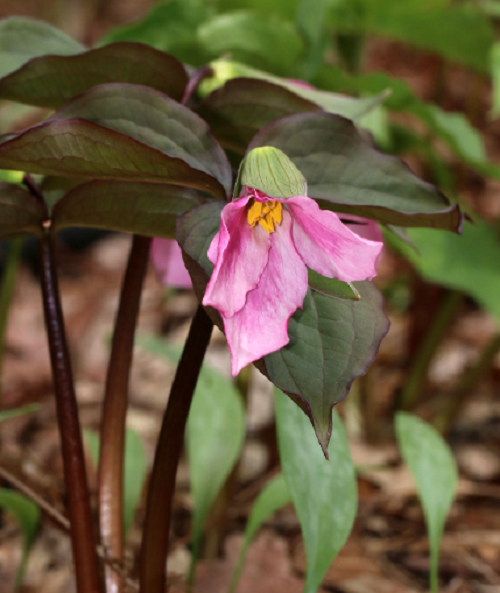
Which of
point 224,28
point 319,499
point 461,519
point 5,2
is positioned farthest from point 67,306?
point 5,2

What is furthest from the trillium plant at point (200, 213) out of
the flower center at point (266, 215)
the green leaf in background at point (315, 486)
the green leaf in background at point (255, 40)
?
the green leaf in background at point (255, 40)

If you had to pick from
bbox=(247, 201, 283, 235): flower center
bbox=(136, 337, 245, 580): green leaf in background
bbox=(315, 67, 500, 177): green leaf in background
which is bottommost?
bbox=(136, 337, 245, 580): green leaf in background

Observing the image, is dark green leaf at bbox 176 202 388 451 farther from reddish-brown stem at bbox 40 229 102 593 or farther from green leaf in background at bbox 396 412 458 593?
green leaf in background at bbox 396 412 458 593

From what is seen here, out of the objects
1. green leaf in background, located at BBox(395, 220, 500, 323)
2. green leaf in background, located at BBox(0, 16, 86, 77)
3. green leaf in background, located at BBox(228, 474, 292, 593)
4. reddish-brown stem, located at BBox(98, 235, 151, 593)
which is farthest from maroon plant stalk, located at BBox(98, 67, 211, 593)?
green leaf in background, located at BBox(395, 220, 500, 323)

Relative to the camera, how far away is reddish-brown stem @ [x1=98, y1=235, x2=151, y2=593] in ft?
1.52

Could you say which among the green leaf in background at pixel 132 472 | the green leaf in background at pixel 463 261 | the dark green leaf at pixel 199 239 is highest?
the dark green leaf at pixel 199 239

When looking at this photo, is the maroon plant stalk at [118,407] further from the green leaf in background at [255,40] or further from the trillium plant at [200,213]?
the green leaf in background at [255,40]

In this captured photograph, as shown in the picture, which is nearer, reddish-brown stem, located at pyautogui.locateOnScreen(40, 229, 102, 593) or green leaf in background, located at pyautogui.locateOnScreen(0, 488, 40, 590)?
reddish-brown stem, located at pyautogui.locateOnScreen(40, 229, 102, 593)

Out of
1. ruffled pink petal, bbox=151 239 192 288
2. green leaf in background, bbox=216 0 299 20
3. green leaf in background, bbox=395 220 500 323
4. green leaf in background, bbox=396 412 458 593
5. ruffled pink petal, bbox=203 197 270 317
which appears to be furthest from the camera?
green leaf in background, bbox=216 0 299 20

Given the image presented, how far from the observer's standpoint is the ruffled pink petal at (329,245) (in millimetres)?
305

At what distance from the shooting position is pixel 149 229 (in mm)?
390

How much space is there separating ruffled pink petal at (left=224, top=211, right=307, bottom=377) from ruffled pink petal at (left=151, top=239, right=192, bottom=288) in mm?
193

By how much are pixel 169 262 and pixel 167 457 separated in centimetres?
20

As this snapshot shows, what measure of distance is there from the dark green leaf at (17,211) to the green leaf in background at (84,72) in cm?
9
